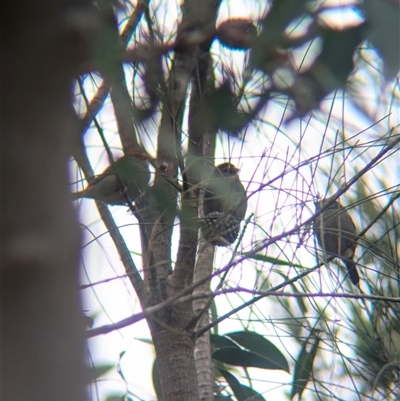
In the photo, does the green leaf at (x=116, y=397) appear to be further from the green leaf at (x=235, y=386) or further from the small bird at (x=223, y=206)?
the small bird at (x=223, y=206)

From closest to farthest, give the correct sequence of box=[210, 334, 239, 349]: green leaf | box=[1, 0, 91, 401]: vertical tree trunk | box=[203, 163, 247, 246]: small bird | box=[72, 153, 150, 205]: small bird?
box=[1, 0, 91, 401]: vertical tree trunk, box=[72, 153, 150, 205]: small bird, box=[203, 163, 247, 246]: small bird, box=[210, 334, 239, 349]: green leaf

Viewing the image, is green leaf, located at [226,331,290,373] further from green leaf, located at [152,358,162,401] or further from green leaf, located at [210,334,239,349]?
green leaf, located at [152,358,162,401]

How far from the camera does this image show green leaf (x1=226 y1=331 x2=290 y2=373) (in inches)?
88.6

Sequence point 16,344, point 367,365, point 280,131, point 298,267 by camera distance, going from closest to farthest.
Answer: point 16,344, point 280,131, point 298,267, point 367,365

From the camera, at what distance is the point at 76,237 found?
63 cm

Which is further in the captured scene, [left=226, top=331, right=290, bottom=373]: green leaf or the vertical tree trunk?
[left=226, top=331, right=290, bottom=373]: green leaf

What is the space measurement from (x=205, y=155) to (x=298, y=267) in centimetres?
37

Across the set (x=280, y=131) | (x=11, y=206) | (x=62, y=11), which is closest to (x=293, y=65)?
(x=280, y=131)

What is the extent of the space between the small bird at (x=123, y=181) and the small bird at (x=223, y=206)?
0.16m

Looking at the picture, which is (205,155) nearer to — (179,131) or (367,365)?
(179,131)

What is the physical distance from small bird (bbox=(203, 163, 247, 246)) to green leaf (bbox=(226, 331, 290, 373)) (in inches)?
19.9

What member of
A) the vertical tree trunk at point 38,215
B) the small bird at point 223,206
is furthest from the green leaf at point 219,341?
the vertical tree trunk at point 38,215

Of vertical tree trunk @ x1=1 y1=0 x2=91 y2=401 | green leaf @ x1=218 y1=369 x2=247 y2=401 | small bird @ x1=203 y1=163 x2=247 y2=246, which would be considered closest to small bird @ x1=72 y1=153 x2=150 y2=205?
small bird @ x1=203 y1=163 x2=247 y2=246

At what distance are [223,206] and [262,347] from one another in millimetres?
555
